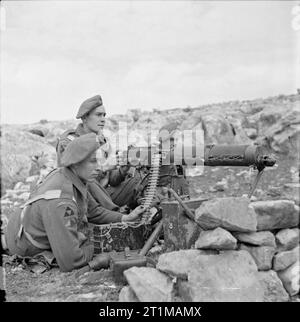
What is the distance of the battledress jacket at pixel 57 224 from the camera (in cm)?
398

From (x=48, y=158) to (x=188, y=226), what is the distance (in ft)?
27.9

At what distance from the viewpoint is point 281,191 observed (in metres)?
7.80

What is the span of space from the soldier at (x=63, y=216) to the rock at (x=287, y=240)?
142 cm

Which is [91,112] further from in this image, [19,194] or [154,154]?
[19,194]

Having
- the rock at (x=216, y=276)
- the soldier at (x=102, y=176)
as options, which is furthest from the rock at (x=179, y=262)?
the soldier at (x=102, y=176)

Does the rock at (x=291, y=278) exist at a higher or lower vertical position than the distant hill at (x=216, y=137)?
lower

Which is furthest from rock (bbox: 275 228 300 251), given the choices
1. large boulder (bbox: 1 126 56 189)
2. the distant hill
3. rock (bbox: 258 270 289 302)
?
large boulder (bbox: 1 126 56 189)

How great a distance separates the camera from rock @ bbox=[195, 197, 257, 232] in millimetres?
3432

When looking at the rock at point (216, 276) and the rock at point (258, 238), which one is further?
the rock at point (258, 238)

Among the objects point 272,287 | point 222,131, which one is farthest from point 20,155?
point 272,287

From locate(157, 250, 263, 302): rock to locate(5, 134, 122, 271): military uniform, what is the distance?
1014mm

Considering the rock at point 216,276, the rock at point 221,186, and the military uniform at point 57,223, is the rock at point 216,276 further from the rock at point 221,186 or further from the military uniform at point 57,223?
the rock at point 221,186
